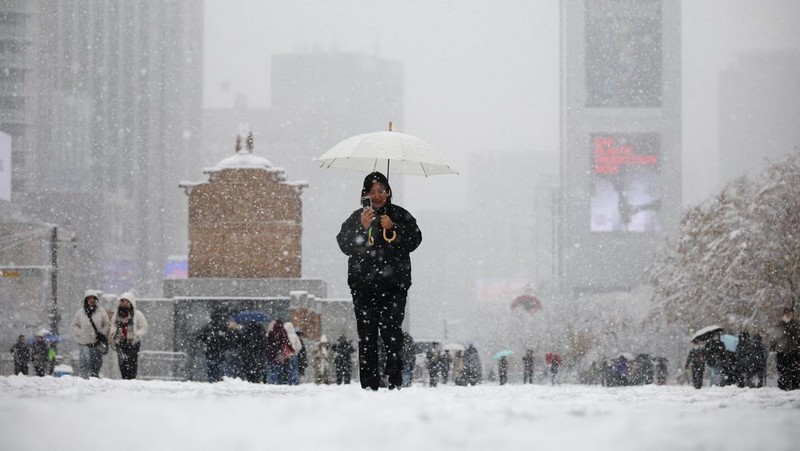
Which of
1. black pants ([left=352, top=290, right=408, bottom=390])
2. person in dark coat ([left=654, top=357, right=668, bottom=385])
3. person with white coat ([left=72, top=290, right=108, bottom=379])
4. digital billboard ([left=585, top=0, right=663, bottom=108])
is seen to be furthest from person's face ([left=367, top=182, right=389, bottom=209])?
digital billboard ([left=585, top=0, right=663, bottom=108])

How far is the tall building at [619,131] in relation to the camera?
117750mm

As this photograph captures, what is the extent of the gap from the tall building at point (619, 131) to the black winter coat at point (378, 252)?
110531 mm

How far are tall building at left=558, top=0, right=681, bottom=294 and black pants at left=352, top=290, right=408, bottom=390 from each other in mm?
110538

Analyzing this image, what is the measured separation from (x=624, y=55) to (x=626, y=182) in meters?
13.9

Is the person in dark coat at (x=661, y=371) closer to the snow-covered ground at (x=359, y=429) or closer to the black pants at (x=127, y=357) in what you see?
the black pants at (x=127, y=357)

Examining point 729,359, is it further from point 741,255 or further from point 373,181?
point 741,255

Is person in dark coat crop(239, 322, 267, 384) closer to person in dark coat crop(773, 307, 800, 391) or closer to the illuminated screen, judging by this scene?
person in dark coat crop(773, 307, 800, 391)

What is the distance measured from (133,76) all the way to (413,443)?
5432 inches

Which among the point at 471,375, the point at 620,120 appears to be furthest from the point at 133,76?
the point at 471,375

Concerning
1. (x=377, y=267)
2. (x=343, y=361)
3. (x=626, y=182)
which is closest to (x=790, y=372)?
(x=377, y=267)

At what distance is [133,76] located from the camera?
136375mm

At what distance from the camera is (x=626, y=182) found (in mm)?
117375

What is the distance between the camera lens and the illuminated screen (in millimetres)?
116000

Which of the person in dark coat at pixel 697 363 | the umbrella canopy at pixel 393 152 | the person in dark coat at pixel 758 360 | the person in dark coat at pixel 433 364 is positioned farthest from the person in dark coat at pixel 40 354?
the umbrella canopy at pixel 393 152
